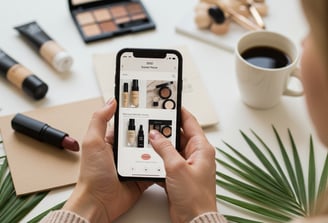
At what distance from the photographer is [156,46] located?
91 cm

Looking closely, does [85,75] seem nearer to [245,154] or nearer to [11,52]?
[11,52]

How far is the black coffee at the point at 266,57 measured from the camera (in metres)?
0.82

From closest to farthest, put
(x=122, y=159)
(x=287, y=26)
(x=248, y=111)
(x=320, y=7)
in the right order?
(x=320, y=7)
(x=122, y=159)
(x=248, y=111)
(x=287, y=26)

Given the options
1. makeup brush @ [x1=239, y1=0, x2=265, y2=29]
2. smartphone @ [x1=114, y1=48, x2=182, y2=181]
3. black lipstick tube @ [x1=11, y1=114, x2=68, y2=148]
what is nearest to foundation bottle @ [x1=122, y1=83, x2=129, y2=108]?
smartphone @ [x1=114, y1=48, x2=182, y2=181]

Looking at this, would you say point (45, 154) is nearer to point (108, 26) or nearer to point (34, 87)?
point (34, 87)

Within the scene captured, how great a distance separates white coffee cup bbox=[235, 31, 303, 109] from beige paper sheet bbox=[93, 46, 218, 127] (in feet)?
0.19

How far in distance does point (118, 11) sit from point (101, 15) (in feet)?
0.10

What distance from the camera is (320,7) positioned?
1.45 ft

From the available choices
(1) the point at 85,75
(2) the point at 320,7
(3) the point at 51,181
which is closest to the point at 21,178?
(3) the point at 51,181

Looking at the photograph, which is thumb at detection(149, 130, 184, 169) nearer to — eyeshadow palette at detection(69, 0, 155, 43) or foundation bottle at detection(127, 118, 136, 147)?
foundation bottle at detection(127, 118, 136, 147)

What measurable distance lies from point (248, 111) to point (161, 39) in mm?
198

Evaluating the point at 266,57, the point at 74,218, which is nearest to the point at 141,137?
the point at 74,218

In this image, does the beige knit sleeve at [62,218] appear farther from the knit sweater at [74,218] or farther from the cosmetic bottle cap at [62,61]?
the cosmetic bottle cap at [62,61]

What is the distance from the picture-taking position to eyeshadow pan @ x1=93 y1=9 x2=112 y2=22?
93 cm
